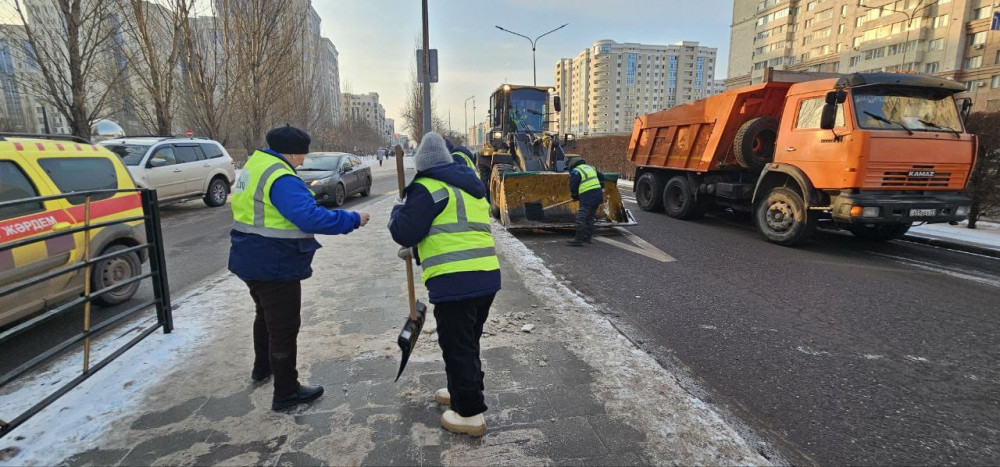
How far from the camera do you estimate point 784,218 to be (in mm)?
7664

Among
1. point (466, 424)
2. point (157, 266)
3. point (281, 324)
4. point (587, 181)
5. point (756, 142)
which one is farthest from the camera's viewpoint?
point (756, 142)

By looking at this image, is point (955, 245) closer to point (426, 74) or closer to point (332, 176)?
point (426, 74)

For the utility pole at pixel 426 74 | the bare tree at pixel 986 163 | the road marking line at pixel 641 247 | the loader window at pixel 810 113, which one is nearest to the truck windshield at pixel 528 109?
the utility pole at pixel 426 74

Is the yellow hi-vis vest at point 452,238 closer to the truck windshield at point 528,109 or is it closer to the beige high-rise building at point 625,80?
the truck windshield at point 528,109

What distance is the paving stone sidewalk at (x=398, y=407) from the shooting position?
7.77 ft

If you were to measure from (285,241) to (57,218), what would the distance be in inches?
112

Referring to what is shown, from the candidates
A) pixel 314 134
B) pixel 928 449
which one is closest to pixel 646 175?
pixel 928 449

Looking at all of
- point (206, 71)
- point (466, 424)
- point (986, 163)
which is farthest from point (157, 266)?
point (206, 71)

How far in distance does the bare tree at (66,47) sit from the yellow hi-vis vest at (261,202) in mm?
13775

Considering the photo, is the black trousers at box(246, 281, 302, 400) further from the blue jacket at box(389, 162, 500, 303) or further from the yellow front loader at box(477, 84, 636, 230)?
the yellow front loader at box(477, 84, 636, 230)

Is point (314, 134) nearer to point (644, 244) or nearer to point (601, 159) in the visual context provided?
point (601, 159)

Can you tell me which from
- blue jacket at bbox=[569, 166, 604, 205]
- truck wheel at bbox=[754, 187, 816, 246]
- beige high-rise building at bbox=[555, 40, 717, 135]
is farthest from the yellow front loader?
beige high-rise building at bbox=[555, 40, 717, 135]

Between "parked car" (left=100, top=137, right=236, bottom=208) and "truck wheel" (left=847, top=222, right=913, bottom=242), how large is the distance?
13779mm

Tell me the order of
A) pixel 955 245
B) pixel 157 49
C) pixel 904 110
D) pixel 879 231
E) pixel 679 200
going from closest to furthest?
1. pixel 904 110
2. pixel 955 245
3. pixel 879 231
4. pixel 679 200
5. pixel 157 49
